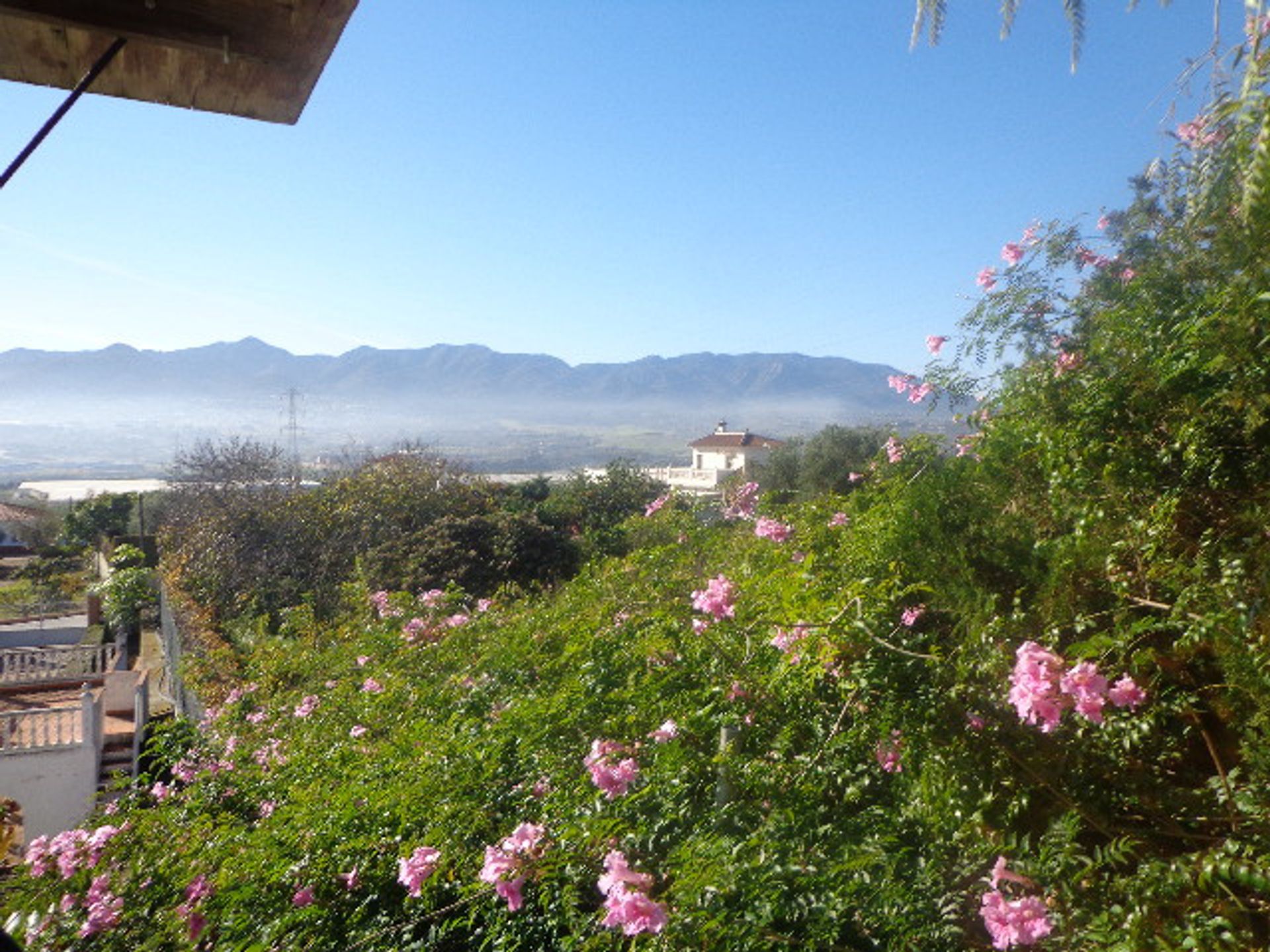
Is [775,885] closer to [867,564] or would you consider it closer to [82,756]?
[867,564]

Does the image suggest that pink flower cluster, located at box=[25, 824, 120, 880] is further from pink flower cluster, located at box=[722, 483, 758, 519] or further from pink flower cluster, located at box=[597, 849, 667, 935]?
pink flower cluster, located at box=[722, 483, 758, 519]

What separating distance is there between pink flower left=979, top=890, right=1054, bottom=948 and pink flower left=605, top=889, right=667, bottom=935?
61 centimetres

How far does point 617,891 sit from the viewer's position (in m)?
1.67

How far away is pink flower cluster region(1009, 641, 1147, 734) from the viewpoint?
58.6 inches

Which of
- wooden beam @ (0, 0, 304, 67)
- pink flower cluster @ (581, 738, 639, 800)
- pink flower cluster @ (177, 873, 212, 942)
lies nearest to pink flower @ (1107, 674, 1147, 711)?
pink flower cluster @ (581, 738, 639, 800)

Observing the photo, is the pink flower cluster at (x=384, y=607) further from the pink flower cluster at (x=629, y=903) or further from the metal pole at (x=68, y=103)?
the metal pole at (x=68, y=103)

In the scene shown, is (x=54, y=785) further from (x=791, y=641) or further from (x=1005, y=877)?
(x=1005, y=877)

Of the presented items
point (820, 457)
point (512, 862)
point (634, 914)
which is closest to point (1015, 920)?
point (634, 914)

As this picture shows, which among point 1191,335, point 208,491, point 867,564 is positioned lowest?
point 208,491

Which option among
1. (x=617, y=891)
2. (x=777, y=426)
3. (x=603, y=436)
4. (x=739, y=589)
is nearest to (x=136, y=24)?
(x=617, y=891)

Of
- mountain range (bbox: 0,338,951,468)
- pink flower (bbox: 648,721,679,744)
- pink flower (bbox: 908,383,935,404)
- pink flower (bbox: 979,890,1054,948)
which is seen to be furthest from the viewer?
mountain range (bbox: 0,338,951,468)

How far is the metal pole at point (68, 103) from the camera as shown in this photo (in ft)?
3.25

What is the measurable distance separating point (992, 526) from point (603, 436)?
280 feet

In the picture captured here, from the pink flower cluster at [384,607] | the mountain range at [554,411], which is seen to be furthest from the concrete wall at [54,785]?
the mountain range at [554,411]
